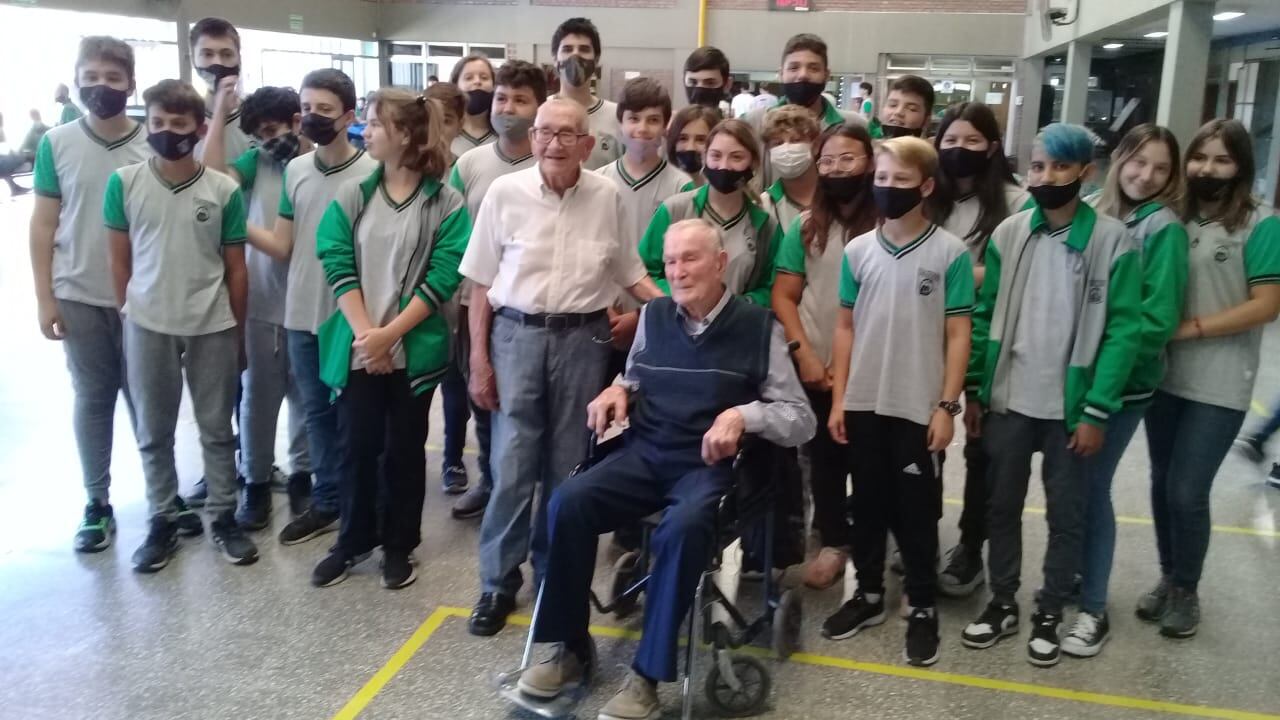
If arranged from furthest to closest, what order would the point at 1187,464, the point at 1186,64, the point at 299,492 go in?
the point at 1186,64
the point at 299,492
the point at 1187,464

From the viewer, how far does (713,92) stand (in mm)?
4195

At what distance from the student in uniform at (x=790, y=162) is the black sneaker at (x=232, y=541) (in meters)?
2.27

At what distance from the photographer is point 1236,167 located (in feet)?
9.59

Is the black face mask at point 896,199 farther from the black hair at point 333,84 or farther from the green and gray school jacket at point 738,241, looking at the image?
the black hair at point 333,84

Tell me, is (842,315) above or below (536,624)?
above

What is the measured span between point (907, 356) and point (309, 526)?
2.40 m

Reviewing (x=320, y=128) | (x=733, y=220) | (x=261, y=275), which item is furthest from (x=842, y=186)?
(x=261, y=275)

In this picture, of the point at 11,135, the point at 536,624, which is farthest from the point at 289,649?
the point at 11,135

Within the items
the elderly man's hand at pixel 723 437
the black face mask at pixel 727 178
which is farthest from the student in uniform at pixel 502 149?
the elderly man's hand at pixel 723 437

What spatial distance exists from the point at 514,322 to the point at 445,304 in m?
0.51

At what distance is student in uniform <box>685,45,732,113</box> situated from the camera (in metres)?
4.15

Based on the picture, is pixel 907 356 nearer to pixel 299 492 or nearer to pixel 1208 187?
pixel 1208 187

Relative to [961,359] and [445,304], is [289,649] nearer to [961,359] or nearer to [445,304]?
[445,304]

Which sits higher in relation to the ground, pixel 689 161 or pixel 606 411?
pixel 689 161
